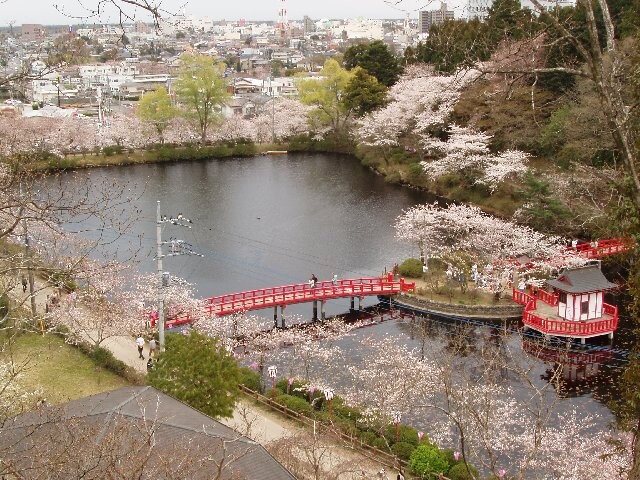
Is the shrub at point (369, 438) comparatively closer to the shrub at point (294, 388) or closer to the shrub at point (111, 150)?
the shrub at point (294, 388)

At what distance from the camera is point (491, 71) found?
466cm

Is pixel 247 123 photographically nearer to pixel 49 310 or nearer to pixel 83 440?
pixel 49 310

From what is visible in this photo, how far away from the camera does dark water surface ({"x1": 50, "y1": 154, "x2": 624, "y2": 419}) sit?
1998 centimetres

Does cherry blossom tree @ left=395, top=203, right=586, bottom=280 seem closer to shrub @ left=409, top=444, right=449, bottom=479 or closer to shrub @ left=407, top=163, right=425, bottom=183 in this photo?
shrub @ left=407, top=163, right=425, bottom=183

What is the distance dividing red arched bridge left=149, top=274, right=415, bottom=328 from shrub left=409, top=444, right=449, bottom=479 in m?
8.12

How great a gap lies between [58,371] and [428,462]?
8.34 meters

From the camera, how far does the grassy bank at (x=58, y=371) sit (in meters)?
15.0

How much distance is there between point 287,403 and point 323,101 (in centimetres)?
2878

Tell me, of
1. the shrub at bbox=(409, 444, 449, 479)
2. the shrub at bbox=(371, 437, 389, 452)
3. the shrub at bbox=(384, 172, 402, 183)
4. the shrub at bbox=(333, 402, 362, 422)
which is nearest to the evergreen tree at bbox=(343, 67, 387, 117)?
the shrub at bbox=(384, 172, 402, 183)

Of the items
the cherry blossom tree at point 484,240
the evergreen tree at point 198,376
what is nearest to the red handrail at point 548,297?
the cherry blossom tree at point 484,240

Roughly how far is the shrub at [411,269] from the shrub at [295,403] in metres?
8.68

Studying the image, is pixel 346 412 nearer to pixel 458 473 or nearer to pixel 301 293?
pixel 458 473

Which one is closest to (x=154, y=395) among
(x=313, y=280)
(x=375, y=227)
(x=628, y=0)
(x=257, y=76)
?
(x=313, y=280)

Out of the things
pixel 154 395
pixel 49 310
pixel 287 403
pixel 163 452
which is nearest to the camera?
pixel 163 452
